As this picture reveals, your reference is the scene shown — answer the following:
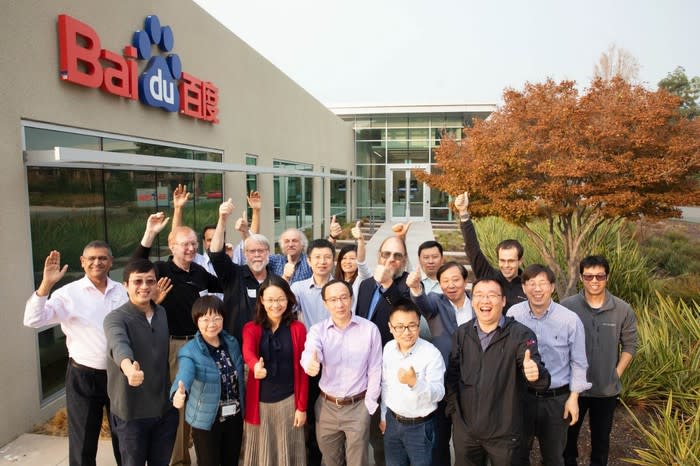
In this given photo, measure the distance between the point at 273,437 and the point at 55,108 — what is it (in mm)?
3790

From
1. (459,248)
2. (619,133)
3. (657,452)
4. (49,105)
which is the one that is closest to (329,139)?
(459,248)

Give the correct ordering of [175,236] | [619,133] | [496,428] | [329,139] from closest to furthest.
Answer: [496,428] → [175,236] → [619,133] → [329,139]

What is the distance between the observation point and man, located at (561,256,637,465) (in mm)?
3326

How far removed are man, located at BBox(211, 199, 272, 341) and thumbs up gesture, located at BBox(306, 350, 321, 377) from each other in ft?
2.99

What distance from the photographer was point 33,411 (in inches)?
175

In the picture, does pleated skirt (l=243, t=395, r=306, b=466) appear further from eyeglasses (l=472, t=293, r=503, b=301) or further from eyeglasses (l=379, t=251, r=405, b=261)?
eyeglasses (l=472, t=293, r=503, b=301)

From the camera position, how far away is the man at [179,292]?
3680 mm

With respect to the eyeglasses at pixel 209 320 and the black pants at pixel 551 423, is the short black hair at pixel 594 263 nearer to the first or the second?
the black pants at pixel 551 423

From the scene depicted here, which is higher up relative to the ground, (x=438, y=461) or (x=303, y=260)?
(x=303, y=260)

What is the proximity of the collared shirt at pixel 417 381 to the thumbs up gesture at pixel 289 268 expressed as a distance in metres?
1.58

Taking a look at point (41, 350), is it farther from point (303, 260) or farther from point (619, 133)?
point (619, 133)

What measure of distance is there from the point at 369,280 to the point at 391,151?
19.5m

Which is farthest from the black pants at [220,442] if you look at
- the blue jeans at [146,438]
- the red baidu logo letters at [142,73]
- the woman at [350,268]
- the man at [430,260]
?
the red baidu logo letters at [142,73]

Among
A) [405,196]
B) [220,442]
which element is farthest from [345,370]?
[405,196]
